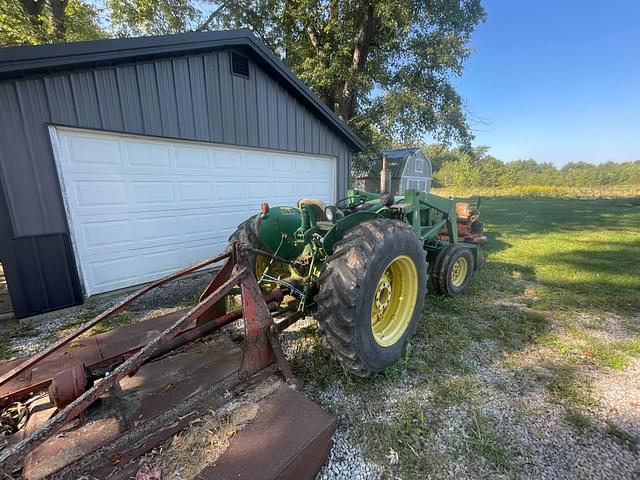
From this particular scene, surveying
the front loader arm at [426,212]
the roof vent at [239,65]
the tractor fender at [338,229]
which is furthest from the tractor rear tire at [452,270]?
the roof vent at [239,65]

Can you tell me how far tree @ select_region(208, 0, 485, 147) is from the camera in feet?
30.5

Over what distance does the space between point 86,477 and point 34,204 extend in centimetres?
383

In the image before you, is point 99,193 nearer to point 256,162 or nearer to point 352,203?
point 256,162

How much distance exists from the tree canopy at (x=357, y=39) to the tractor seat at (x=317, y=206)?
8.08 metres

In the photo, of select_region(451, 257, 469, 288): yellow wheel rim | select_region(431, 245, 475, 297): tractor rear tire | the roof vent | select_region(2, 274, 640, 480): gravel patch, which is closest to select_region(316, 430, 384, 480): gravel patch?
select_region(2, 274, 640, 480): gravel patch

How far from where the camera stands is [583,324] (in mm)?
3264

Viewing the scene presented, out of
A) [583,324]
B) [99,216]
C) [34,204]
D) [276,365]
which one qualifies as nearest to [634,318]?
[583,324]

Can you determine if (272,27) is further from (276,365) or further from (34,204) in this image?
(276,365)

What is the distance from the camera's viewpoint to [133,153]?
175 inches

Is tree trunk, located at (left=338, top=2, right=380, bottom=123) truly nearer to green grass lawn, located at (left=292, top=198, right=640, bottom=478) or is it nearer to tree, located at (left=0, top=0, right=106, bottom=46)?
green grass lawn, located at (left=292, top=198, right=640, bottom=478)

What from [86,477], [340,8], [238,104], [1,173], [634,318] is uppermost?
[340,8]

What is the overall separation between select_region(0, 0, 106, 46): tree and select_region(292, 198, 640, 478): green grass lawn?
11551 millimetres

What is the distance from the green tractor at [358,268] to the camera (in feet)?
6.59

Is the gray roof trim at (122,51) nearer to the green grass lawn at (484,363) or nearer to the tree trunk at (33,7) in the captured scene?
the green grass lawn at (484,363)
